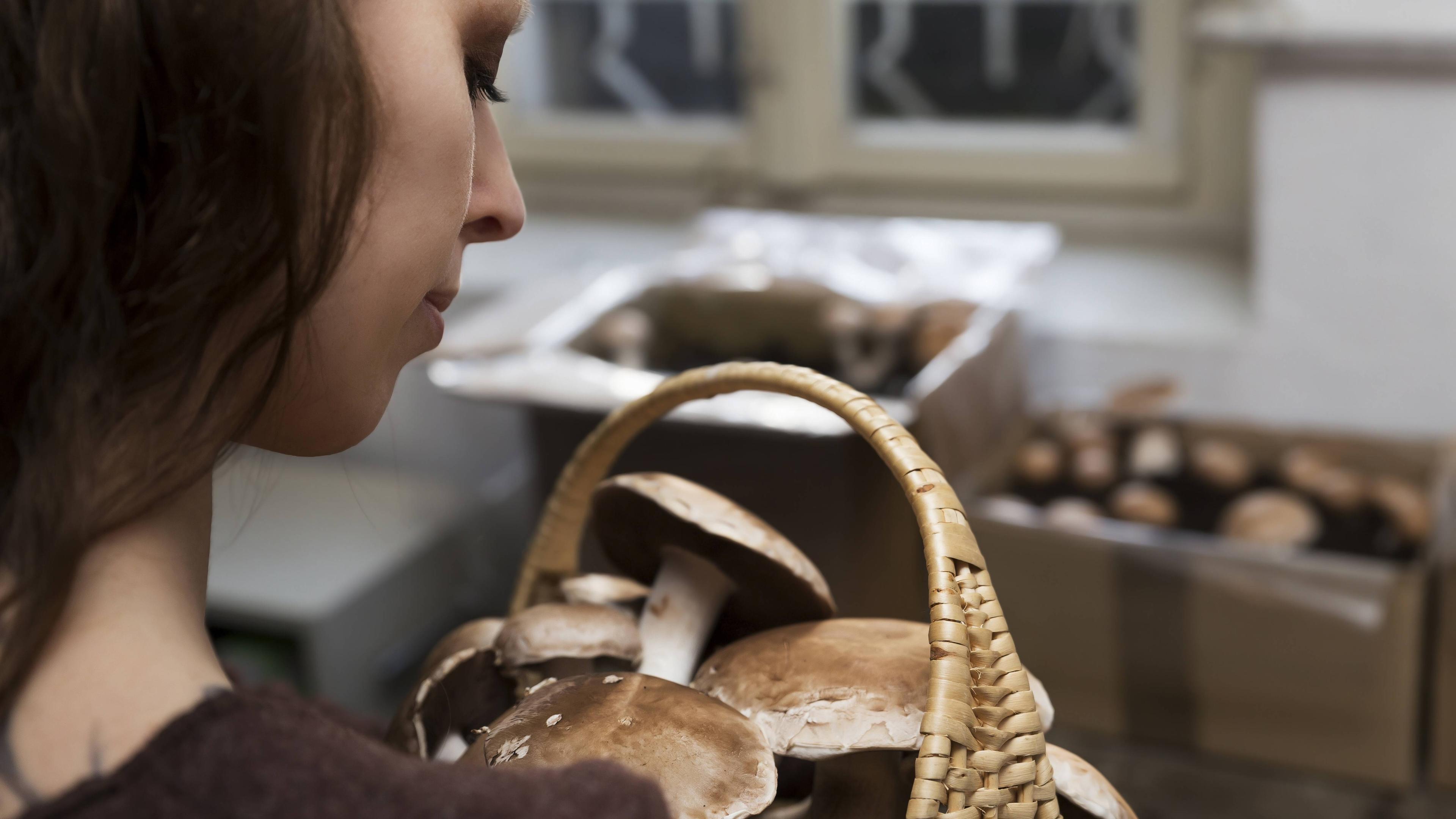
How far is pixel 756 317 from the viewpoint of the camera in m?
1.40

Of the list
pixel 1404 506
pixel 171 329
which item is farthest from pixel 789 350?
pixel 171 329

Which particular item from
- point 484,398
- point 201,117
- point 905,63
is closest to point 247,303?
point 201,117

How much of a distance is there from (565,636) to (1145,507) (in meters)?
0.91

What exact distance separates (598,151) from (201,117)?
1869mm

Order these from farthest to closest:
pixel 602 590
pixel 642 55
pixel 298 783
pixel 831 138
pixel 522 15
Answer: pixel 642 55 → pixel 831 138 → pixel 602 590 → pixel 522 15 → pixel 298 783

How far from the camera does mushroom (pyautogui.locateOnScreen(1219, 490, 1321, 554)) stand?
3.86ft

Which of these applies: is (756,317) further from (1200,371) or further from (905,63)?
(905,63)

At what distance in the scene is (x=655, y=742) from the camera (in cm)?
41

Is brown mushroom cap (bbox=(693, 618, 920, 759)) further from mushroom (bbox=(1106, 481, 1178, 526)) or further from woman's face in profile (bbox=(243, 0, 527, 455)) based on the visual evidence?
mushroom (bbox=(1106, 481, 1178, 526))

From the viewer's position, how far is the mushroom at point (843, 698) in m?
0.42

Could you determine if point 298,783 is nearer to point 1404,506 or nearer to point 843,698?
point 843,698

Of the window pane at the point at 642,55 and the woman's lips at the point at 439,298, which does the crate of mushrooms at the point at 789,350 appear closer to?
the woman's lips at the point at 439,298

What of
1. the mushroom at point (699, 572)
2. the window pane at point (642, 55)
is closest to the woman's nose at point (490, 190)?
the mushroom at point (699, 572)

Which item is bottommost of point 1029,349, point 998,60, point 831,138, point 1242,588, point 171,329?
point 1242,588
